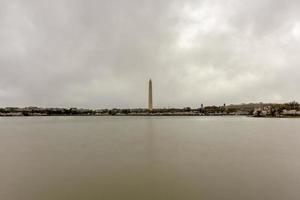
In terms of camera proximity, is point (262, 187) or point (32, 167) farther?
Answer: point (32, 167)

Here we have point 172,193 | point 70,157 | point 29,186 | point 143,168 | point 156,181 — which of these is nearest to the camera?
point 172,193

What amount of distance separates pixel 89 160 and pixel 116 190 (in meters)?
7.02

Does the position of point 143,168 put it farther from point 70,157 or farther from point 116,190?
point 70,157

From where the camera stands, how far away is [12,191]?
426 inches

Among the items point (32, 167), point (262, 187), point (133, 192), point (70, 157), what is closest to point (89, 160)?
point (70, 157)

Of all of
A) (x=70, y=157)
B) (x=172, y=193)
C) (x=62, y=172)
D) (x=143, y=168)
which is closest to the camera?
(x=172, y=193)

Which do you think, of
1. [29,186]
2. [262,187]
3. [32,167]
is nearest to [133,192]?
[29,186]

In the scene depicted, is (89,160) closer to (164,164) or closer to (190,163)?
(164,164)

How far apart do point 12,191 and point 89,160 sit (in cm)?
683

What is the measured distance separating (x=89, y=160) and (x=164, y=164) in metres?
4.58

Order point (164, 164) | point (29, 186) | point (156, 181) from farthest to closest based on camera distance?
point (164, 164) → point (156, 181) → point (29, 186)

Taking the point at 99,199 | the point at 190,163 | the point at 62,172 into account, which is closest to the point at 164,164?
the point at 190,163

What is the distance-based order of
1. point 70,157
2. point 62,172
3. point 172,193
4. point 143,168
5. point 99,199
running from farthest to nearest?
point 70,157 → point 143,168 → point 62,172 → point 172,193 → point 99,199

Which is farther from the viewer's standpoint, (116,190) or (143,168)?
(143,168)
